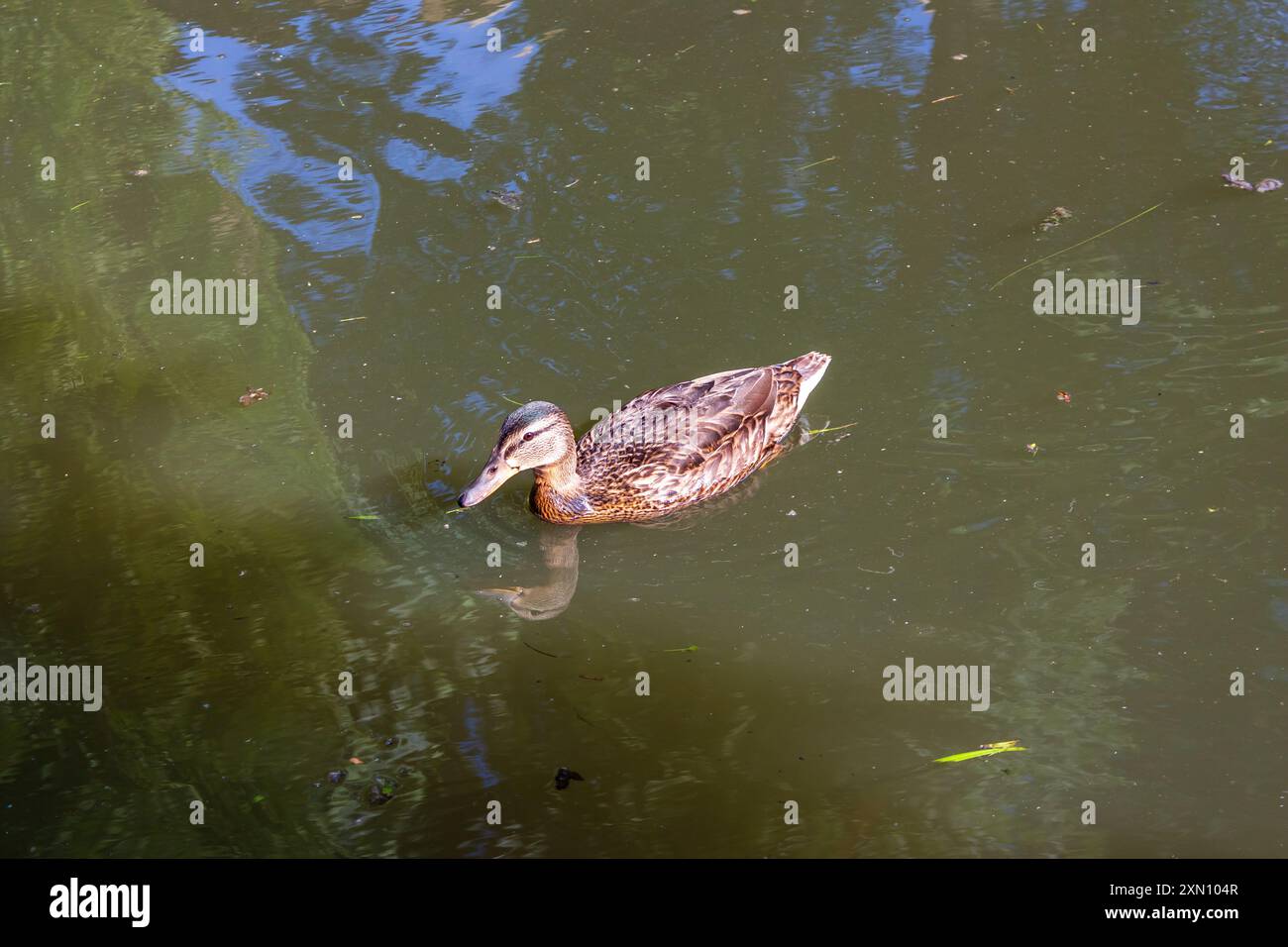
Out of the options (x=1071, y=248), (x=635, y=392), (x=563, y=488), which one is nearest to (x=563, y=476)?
(x=563, y=488)

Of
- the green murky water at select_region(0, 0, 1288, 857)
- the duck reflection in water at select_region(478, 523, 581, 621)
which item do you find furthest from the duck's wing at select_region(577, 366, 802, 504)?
the duck reflection in water at select_region(478, 523, 581, 621)

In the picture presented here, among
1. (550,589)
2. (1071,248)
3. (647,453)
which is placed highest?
(1071,248)

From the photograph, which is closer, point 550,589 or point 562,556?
point 550,589

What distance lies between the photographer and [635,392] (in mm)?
7664

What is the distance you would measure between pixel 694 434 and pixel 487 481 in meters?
1.21

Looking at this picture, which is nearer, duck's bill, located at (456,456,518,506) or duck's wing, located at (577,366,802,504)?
duck's bill, located at (456,456,518,506)

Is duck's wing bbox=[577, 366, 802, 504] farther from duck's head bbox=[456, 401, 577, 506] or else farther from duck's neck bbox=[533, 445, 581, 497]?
duck's head bbox=[456, 401, 577, 506]

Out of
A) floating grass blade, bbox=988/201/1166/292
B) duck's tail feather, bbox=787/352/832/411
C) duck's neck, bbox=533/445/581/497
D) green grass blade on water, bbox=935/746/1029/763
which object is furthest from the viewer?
floating grass blade, bbox=988/201/1166/292

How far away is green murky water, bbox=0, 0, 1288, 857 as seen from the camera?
17.5 ft

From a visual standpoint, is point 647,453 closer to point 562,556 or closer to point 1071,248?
point 562,556

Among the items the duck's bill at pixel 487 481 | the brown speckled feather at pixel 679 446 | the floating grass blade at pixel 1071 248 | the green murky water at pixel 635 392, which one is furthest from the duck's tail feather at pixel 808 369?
the duck's bill at pixel 487 481

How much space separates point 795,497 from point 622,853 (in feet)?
8.15

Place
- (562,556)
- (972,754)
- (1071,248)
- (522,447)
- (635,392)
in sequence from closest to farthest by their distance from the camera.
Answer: (972,754) → (522,447) → (562,556) → (635,392) → (1071,248)

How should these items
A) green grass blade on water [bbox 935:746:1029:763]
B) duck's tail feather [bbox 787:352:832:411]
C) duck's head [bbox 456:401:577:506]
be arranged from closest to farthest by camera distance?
green grass blade on water [bbox 935:746:1029:763], duck's head [bbox 456:401:577:506], duck's tail feather [bbox 787:352:832:411]
